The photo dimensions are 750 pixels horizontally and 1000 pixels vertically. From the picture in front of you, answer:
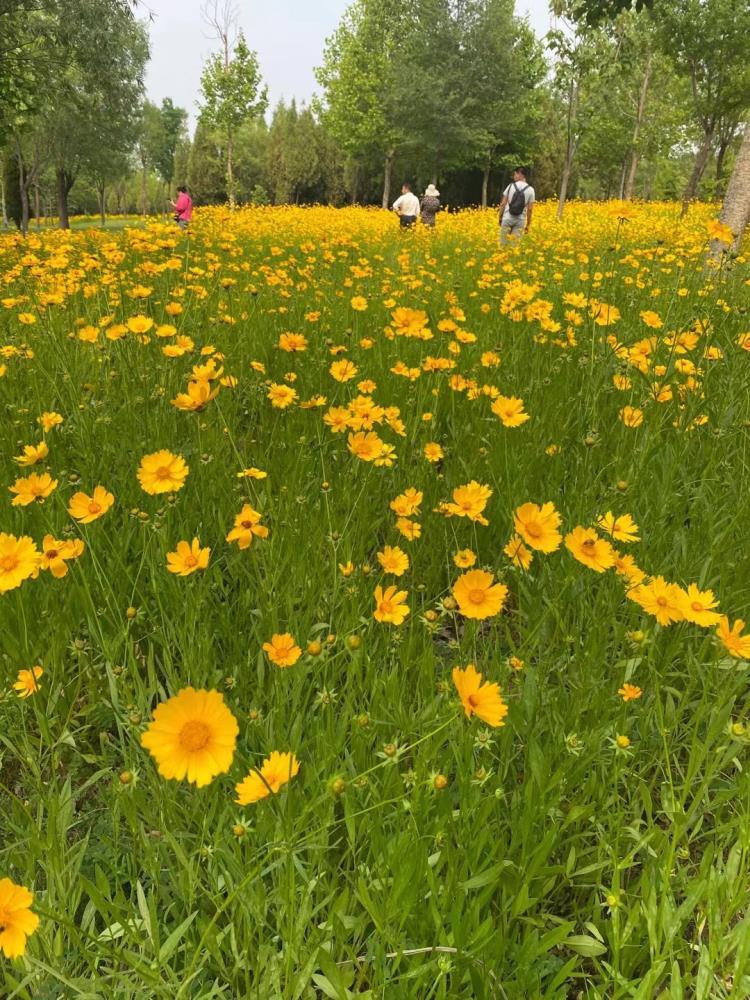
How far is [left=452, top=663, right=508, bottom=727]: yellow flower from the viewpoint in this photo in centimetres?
84

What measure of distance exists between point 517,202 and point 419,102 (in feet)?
65.2

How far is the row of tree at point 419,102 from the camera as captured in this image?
993 cm

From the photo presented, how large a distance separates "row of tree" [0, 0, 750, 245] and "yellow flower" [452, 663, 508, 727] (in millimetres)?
5475

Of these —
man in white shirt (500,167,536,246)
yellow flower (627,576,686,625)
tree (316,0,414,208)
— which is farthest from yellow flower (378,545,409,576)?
tree (316,0,414,208)

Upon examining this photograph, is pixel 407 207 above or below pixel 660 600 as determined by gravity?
above

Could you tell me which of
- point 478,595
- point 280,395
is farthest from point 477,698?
point 280,395

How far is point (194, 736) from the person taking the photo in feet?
2.45

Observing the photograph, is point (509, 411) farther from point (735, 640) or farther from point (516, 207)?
point (516, 207)

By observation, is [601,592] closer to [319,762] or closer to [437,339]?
[319,762]

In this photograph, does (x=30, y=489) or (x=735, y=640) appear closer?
(x=735, y=640)

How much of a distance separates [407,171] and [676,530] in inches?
1278

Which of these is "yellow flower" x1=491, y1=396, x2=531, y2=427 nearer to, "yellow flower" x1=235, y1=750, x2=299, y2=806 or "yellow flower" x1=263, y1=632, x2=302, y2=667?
"yellow flower" x1=263, y1=632, x2=302, y2=667

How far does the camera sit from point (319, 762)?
3.24ft

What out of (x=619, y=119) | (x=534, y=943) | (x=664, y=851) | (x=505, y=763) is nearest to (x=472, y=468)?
(x=505, y=763)
